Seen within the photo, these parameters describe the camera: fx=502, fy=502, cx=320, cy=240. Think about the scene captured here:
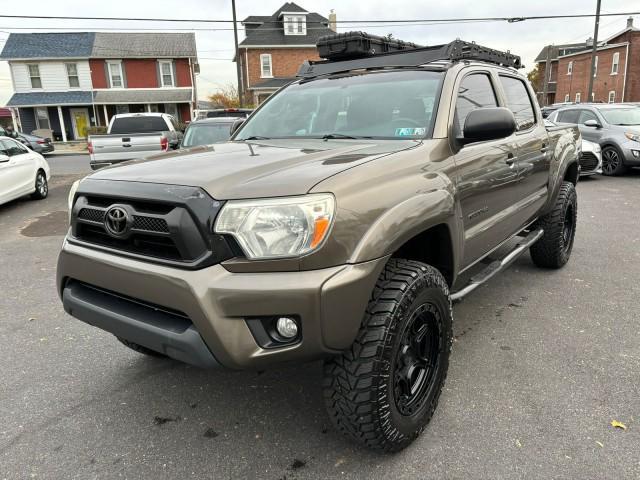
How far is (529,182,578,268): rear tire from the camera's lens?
477 centimetres

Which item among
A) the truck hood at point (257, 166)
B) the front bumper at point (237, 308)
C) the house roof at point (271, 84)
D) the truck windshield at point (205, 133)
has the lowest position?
the front bumper at point (237, 308)

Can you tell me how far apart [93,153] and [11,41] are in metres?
29.8

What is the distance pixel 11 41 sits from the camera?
109ft

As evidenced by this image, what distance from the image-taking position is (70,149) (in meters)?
28.8

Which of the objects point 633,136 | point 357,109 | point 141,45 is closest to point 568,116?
point 633,136

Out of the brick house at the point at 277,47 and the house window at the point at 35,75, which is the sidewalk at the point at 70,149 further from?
the brick house at the point at 277,47

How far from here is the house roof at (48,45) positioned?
32.2 m

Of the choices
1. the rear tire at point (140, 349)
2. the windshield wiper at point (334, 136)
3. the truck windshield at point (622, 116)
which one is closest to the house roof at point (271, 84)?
the truck windshield at point (622, 116)

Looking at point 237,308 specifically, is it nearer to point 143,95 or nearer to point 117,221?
point 117,221

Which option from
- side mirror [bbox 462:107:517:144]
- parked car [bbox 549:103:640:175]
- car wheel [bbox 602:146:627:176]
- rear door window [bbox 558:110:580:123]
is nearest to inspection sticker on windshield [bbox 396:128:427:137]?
side mirror [bbox 462:107:517:144]

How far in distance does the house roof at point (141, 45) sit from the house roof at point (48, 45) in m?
0.74

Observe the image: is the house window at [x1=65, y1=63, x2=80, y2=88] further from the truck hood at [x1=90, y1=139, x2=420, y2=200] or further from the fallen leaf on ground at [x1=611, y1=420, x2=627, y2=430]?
the fallen leaf on ground at [x1=611, y1=420, x2=627, y2=430]

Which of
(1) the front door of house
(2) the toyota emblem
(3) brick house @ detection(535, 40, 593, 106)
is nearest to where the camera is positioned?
(2) the toyota emblem

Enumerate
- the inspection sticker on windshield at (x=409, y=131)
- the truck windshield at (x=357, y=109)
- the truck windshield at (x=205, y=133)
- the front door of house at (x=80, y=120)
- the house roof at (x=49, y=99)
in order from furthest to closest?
the front door of house at (x=80, y=120) → the house roof at (x=49, y=99) → the truck windshield at (x=205, y=133) → the truck windshield at (x=357, y=109) → the inspection sticker on windshield at (x=409, y=131)
